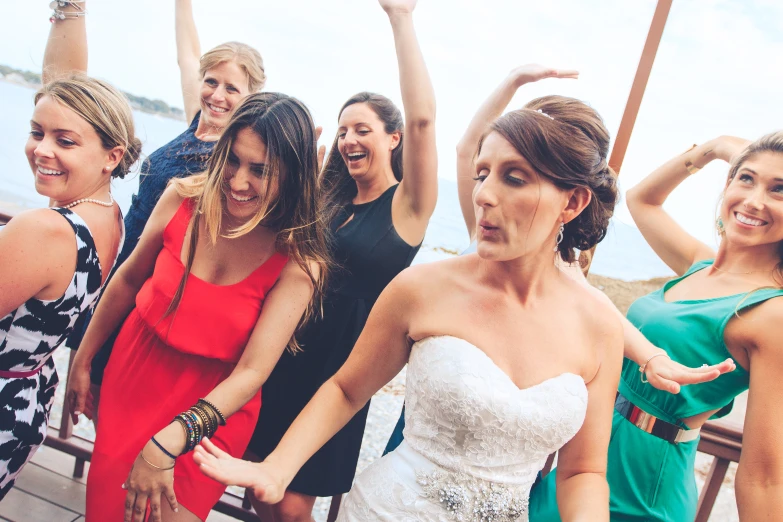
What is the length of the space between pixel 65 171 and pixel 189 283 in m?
0.45

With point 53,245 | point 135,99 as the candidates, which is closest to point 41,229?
point 53,245

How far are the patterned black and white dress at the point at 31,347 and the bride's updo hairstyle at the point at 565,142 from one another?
1.05 meters

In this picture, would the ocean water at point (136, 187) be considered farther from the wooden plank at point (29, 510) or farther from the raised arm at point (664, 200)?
the wooden plank at point (29, 510)

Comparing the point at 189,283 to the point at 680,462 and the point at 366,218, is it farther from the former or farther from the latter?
the point at 680,462

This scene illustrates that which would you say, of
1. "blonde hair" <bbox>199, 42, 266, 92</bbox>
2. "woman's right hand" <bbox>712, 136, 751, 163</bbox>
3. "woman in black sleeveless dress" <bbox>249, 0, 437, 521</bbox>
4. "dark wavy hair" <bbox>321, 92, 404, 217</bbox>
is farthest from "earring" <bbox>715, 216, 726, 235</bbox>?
"blonde hair" <bbox>199, 42, 266, 92</bbox>

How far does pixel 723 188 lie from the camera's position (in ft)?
5.01

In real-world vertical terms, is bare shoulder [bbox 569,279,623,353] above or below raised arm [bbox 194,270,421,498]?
above

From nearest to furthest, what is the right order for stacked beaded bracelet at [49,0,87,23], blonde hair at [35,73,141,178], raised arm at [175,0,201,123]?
blonde hair at [35,73,141,178], stacked beaded bracelet at [49,0,87,23], raised arm at [175,0,201,123]

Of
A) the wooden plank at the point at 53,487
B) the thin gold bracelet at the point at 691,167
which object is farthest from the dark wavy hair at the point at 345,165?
the wooden plank at the point at 53,487

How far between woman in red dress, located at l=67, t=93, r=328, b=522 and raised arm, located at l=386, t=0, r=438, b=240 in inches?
16.4

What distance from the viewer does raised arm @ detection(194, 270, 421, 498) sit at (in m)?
1.11

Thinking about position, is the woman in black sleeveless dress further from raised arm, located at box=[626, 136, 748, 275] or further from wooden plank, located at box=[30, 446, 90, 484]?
wooden plank, located at box=[30, 446, 90, 484]

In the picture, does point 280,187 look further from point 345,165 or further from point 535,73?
point 535,73

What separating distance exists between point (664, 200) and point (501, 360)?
113cm
